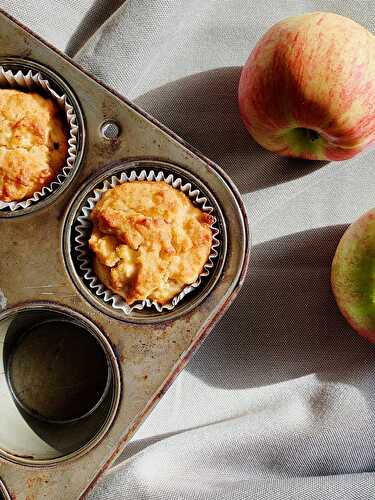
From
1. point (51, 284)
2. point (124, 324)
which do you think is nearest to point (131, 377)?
point (124, 324)

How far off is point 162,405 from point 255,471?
0.32m

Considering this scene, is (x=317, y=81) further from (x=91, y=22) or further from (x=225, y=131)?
(x=91, y=22)

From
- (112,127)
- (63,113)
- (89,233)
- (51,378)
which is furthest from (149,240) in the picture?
(51,378)

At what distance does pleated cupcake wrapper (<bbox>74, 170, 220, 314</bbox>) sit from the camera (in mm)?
1539

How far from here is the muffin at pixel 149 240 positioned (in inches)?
59.4

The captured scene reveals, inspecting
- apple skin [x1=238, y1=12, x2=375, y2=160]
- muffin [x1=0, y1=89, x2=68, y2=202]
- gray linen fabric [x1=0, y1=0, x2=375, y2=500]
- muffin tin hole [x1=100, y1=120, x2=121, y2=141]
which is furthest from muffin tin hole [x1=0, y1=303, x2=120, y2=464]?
apple skin [x1=238, y1=12, x2=375, y2=160]

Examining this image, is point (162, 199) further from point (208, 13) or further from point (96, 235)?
point (208, 13)

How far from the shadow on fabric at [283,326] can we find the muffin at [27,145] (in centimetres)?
65

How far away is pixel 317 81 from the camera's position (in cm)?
153

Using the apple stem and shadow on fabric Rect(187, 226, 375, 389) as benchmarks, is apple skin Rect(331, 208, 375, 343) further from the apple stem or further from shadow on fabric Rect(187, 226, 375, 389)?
the apple stem

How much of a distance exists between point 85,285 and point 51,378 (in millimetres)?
342

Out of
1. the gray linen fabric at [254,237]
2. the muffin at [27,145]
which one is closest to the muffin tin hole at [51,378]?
the gray linen fabric at [254,237]

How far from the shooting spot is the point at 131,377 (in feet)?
4.93

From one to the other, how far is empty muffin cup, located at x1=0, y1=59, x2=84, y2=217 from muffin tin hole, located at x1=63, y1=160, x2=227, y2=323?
0.06 meters
